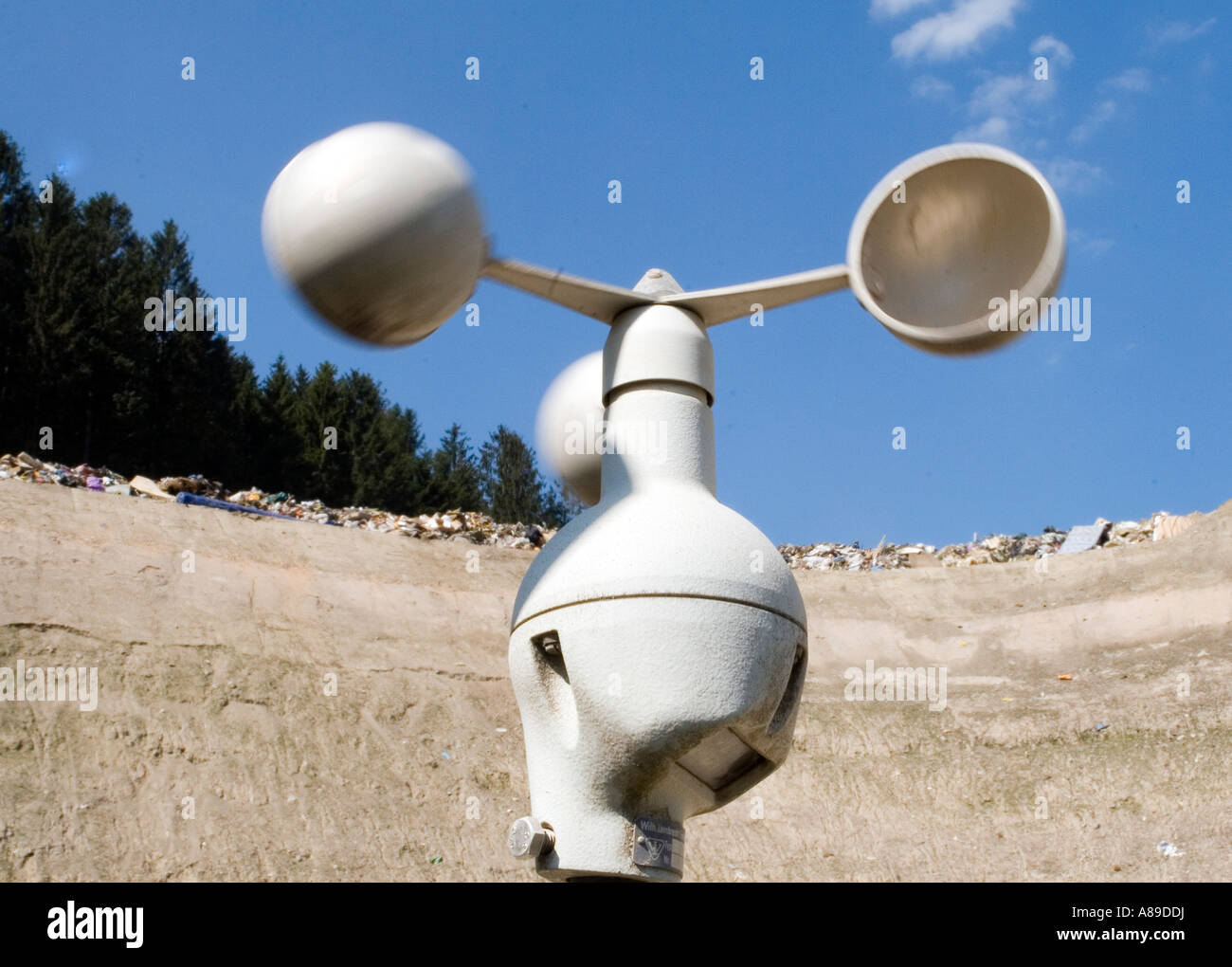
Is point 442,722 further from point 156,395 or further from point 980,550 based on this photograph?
point 156,395

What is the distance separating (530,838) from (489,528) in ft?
60.0

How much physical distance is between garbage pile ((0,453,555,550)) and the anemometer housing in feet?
48.7

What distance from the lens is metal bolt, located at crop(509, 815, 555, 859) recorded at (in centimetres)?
652

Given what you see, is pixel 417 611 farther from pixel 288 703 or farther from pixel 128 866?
pixel 128 866

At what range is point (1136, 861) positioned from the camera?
1644 cm

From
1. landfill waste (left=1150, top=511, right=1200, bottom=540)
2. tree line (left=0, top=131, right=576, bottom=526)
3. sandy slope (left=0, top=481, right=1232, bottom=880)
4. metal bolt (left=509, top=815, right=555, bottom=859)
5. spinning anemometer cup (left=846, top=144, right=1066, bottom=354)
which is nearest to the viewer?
metal bolt (left=509, top=815, right=555, bottom=859)

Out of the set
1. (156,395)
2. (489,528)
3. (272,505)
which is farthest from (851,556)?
(156,395)

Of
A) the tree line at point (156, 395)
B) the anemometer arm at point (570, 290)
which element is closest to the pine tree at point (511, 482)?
the tree line at point (156, 395)

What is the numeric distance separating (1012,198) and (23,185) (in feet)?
115

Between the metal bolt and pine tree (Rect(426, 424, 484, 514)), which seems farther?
pine tree (Rect(426, 424, 484, 514))

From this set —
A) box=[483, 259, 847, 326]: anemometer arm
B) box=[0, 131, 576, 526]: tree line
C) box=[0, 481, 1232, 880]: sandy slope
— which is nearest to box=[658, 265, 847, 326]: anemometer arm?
box=[483, 259, 847, 326]: anemometer arm

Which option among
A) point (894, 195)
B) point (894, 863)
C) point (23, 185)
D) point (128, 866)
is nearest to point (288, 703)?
point (128, 866)

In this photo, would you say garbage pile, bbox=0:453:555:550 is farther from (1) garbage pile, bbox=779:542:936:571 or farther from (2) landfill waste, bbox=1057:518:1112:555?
(2) landfill waste, bbox=1057:518:1112:555
